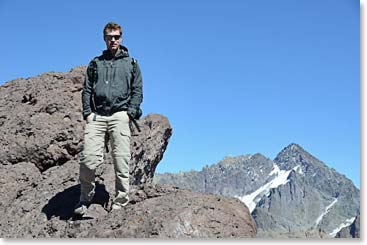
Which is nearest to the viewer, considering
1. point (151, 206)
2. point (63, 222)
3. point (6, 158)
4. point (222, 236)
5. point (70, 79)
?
point (222, 236)

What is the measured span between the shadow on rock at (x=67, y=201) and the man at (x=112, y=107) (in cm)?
64

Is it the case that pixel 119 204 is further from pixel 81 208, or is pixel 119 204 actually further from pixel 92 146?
pixel 92 146

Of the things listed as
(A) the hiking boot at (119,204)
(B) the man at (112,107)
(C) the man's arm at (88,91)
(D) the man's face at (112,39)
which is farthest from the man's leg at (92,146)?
(D) the man's face at (112,39)

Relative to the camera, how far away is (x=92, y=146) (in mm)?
9867

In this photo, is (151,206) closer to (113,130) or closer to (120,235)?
(120,235)

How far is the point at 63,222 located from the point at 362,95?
6.21 m

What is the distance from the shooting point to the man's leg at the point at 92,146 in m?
9.82

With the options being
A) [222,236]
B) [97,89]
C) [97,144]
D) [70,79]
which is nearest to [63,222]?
[97,144]

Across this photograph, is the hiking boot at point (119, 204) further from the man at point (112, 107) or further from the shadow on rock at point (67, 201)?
the shadow on rock at point (67, 201)

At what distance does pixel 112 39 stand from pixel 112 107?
131 centimetres

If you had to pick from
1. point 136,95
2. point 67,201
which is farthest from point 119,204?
point 136,95

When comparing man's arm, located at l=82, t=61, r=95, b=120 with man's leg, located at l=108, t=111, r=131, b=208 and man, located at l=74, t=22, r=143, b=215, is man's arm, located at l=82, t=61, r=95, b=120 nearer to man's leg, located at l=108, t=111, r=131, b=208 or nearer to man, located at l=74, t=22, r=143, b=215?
man, located at l=74, t=22, r=143, b=215

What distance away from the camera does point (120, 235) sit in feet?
29.1

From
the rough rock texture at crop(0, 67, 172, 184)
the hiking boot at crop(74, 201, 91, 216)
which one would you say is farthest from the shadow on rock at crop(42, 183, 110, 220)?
the rough rock texture at crop(0, 67, 172, 184)
